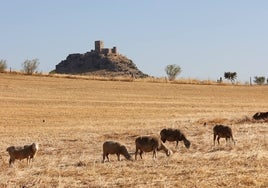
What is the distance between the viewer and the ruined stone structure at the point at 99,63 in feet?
528

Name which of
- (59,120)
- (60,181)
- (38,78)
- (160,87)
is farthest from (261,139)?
(38,78)

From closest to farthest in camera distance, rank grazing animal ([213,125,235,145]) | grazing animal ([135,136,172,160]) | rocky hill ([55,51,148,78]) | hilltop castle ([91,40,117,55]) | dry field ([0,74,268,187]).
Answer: dry field ([0,74,268,187]), grazing animal ([135,136,172,160]), grazing animal ([213,125,235,145]), rocky hill ([55,51,148,78]), hilltop castle ([91,40,117,55])

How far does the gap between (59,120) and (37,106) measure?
45.5ft

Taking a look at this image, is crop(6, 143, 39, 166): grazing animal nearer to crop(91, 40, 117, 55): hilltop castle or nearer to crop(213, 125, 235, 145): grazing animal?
crop(213, 125, 235, 145): grazing animal

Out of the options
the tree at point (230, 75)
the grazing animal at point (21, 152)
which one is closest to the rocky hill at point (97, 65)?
the tree at point (230, 75)

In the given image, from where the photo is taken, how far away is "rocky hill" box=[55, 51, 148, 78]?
16044 centimetres

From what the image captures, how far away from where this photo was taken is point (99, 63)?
17025 cm

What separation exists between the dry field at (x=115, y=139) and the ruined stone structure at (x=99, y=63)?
89150 millimetres

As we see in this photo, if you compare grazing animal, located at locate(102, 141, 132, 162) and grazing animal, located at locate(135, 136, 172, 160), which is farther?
grazing animal, located at locate(135, 136, 172, 160)

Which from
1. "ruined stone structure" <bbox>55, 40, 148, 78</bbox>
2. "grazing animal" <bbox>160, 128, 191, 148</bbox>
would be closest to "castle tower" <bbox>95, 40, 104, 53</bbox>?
"ruined stone structure" <bbox>55, 40, 148, 78</bbox>

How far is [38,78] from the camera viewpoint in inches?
3625

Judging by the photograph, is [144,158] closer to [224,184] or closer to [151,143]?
[151,143]

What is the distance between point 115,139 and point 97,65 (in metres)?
140

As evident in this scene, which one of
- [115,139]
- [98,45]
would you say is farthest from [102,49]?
→ [115,139]
